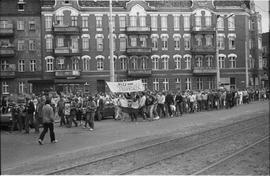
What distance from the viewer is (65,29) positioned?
64562 mm

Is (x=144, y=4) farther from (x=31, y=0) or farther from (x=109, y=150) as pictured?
(x=109, y=150)

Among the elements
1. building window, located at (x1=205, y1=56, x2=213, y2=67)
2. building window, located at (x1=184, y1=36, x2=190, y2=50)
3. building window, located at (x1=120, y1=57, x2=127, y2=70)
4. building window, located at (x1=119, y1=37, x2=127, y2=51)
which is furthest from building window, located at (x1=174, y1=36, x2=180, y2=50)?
building window, located at (x1=120, y1=57, x2=127, y2=70)

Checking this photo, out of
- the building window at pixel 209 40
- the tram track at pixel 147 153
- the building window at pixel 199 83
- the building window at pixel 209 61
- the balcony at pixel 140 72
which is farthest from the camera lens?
the building window at pixel 209 61

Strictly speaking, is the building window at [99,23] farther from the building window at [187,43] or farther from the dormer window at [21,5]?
the building window at [187,43]

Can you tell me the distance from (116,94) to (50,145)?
15048 mm

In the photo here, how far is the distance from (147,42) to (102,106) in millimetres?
41703

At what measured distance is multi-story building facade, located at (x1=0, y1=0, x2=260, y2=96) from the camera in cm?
6562

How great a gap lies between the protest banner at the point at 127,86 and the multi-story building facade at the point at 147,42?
3377 centimetres

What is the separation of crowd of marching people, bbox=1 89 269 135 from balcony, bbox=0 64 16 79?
34848mm

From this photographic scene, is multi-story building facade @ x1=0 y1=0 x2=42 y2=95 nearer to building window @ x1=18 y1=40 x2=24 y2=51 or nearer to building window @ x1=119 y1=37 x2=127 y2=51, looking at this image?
building window @ x1=18 y1=40 x2=24 y2=51

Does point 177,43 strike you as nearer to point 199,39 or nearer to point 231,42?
point 199,39

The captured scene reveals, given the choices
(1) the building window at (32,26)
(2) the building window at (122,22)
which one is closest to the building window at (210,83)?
(2) the building window at (122,22)

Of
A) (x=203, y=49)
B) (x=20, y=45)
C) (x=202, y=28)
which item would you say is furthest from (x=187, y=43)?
(x=20, y=45)

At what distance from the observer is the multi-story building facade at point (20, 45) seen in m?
64.4
